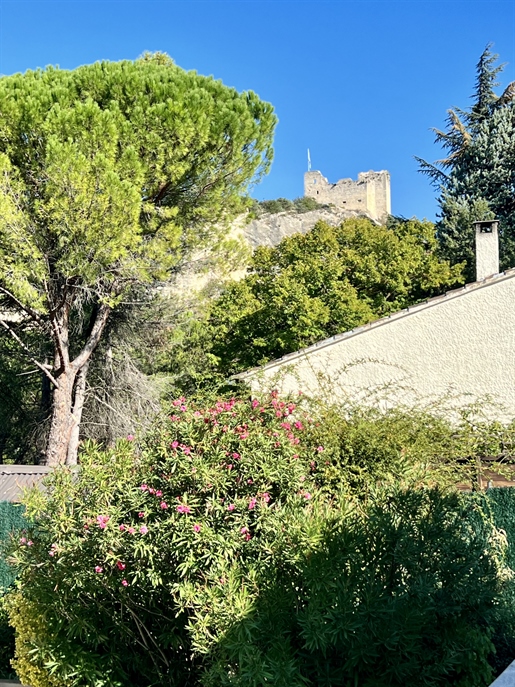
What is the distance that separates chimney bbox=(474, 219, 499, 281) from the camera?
50.8 feet

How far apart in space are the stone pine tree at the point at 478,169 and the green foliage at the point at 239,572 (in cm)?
2007

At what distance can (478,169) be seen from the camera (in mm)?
25141

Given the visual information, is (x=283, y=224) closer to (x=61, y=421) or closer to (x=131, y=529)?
(x=61, y=421)

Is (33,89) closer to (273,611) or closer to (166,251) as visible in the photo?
(166,251)

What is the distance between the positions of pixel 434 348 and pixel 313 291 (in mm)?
9344

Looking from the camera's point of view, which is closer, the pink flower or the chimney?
the pink flower

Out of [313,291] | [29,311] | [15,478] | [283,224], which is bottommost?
[15,478]

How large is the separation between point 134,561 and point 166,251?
986 cm

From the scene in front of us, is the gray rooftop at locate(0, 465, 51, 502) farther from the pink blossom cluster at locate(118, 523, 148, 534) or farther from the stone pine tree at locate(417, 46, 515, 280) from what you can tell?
the stone pine tree at locate(417, 46, 515, 280)

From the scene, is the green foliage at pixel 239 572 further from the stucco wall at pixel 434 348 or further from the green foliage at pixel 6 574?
the stucco wall at pixel 434 348

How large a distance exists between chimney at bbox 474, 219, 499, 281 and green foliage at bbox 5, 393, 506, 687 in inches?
465

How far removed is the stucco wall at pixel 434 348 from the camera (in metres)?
11.6

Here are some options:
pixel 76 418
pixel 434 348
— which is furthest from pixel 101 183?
pixel 434 348

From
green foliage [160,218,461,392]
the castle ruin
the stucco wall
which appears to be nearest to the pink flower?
the stucco wall
